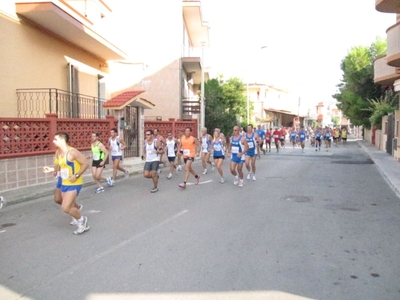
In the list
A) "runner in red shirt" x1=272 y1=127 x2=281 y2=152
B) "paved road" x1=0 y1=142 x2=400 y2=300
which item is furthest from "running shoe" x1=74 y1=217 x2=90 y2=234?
"runner in red shirt" x1=272 y1=127 x2=281 y2=152

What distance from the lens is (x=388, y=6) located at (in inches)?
538

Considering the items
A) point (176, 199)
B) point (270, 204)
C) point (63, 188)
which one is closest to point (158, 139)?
point (176, 199)

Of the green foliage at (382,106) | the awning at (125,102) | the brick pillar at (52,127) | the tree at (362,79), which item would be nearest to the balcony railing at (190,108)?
the awning at (125,102)

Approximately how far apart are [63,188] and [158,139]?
507 centimetres

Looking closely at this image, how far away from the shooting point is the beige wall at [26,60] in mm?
12172

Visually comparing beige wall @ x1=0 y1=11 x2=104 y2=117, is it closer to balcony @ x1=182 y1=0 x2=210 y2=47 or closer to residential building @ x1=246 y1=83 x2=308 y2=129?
balcony @ x1=182 y1=0 x2=210 y2=47

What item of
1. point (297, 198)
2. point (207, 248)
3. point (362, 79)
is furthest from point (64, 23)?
point (362, 79)

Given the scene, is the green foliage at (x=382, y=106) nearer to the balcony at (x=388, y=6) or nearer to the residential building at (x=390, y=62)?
the residential building at (x=390, y=62)

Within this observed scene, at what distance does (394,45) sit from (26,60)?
41.4 ft

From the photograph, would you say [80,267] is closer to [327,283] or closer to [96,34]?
[327,283]

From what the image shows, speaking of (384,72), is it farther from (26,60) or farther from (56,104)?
(26,60)

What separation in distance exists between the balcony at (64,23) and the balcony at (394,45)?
10.6m

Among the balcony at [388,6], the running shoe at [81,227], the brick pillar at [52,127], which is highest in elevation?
the balcony at [388,6]

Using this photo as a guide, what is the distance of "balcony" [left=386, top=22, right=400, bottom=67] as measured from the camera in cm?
1433
